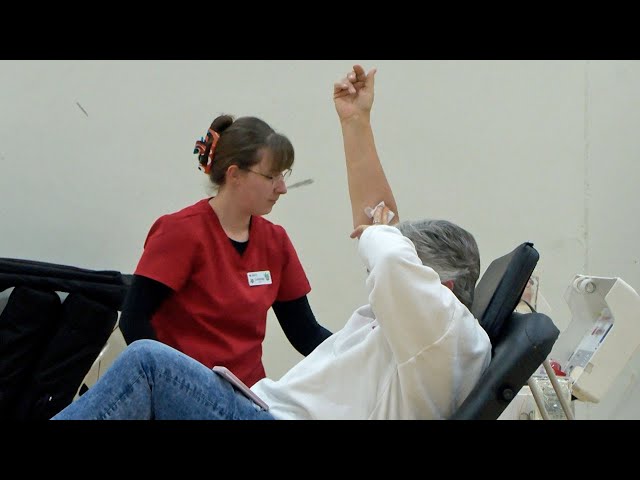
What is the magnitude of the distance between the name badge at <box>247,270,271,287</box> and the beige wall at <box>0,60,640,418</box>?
2.76 feet

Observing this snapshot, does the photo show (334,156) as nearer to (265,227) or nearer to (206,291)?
(265,227)

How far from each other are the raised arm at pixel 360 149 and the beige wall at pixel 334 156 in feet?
3.07

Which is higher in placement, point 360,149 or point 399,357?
point 360,149

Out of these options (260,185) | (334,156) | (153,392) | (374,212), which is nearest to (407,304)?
(153,392)

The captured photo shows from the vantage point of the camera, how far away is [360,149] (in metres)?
1.95

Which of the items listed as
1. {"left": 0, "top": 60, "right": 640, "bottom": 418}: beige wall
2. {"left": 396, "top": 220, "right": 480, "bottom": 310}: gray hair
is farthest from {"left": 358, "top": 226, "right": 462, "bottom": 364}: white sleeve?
{"left": 0, "top": 60, "right": 640, "bottom": 418}: beige wall

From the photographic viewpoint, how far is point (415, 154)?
2.96 metres

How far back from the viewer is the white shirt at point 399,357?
1226 mm

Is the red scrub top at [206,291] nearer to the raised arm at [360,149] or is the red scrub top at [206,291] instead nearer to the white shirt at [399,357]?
the raised arm at [360,149]

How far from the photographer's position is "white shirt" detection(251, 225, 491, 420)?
1.23 meters

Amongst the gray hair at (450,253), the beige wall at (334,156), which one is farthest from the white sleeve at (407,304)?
the beige wall at (334,156)

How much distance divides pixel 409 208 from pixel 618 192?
0.85 metres

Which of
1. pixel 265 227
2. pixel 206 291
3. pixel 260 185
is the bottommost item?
pixel 206 291

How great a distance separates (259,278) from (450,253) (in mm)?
770
